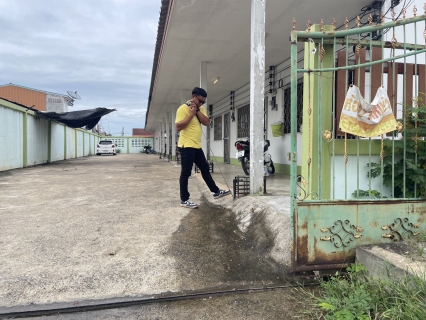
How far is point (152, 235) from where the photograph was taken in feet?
10.6

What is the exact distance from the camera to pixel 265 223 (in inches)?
128

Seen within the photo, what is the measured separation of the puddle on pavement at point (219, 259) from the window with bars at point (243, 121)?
740 centimetres

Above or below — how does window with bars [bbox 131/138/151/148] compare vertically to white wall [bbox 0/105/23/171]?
above

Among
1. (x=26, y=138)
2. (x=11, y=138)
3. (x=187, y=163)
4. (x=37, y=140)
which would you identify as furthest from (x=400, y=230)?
(x=37, y=140)

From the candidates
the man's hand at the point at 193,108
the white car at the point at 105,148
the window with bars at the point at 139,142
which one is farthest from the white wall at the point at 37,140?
the window with bars at the point at 139,142

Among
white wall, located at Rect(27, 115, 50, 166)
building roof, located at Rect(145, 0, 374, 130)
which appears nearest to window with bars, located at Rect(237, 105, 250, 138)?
building roof, located at Rect(145, 0, 374, 130)

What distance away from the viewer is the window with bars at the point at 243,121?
10744 millimetres

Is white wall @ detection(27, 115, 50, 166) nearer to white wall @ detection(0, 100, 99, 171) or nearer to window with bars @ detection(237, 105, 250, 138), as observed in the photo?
white wall @ detection(0, 100, 99, 171)

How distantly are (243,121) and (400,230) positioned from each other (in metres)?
8.97

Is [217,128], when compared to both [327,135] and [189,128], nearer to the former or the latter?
[189,128]

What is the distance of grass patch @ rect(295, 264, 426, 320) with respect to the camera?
5.49 ft

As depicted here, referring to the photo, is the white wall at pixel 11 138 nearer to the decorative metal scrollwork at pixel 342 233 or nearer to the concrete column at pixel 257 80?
the concrete column at pixel 257 80

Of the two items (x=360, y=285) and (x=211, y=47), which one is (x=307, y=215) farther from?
(x=211, y=47)

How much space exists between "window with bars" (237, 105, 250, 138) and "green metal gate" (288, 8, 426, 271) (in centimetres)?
772
